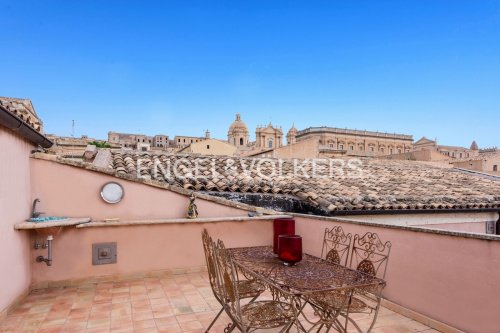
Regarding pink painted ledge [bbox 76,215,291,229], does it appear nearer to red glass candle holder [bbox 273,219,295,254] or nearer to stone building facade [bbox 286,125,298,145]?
red glass candle holder [bbox 273,219,295,254]

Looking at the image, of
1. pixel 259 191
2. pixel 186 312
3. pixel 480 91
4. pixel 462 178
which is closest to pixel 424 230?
pixel 186 312

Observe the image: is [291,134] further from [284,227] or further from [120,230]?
[284,227]

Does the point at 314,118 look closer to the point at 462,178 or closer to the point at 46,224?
the point at 462,178

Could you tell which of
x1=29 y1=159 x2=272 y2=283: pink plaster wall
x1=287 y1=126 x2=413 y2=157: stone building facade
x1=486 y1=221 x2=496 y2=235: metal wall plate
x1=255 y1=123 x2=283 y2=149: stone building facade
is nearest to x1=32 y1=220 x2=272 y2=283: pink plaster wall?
x1=29 y1=159 x2=272 y2=283: pink plaster wall

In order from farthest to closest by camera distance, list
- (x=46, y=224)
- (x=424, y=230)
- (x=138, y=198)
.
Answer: (x=138, y=198) < (x=46, y=224) < (x=424, y=230)

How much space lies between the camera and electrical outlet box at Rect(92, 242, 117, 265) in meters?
4.76

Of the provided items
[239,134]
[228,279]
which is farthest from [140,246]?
[239,134]

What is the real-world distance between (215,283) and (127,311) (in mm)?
1407

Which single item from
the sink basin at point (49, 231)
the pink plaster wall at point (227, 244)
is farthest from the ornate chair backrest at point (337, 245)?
the sink basin at point (49, 231)

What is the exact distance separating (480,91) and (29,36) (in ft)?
98.7

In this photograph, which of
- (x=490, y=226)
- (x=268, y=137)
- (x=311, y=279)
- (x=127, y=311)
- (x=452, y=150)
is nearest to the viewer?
(x=311, y=279)

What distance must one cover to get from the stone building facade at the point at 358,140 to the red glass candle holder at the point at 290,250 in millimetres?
53287

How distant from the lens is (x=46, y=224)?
400 cm

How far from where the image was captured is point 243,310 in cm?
284
